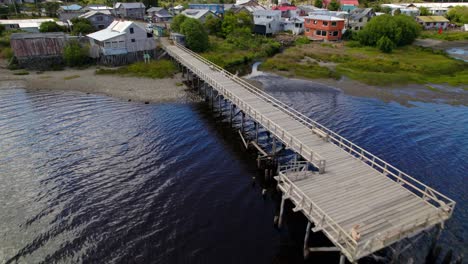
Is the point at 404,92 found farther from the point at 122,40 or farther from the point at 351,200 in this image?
the point at 122,40

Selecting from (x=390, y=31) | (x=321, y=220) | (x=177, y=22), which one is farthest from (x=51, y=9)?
(x=321, y=220)

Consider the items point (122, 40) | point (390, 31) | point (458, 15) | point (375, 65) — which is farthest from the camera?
point (458, 15)

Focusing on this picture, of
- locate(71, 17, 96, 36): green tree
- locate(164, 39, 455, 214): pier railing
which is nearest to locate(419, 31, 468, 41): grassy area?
locate(164, 39, 455, 214): pier railing

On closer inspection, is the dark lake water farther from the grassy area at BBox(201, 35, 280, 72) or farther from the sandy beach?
the grassy area at BBox(201, 35, 280, 72)

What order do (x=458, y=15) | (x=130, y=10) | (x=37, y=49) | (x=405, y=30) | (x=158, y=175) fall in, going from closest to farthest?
(x=158, y=175) → (x=37, y=49) → (x=405, y=30) → (x=130, y=10) → (x=458, y=15)

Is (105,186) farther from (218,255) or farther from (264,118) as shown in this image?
(264,118)

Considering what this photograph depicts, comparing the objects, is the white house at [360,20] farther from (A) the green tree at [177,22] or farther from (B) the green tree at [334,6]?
(A) the green tree at [177,22]

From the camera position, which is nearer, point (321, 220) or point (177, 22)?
point (321, 220)
